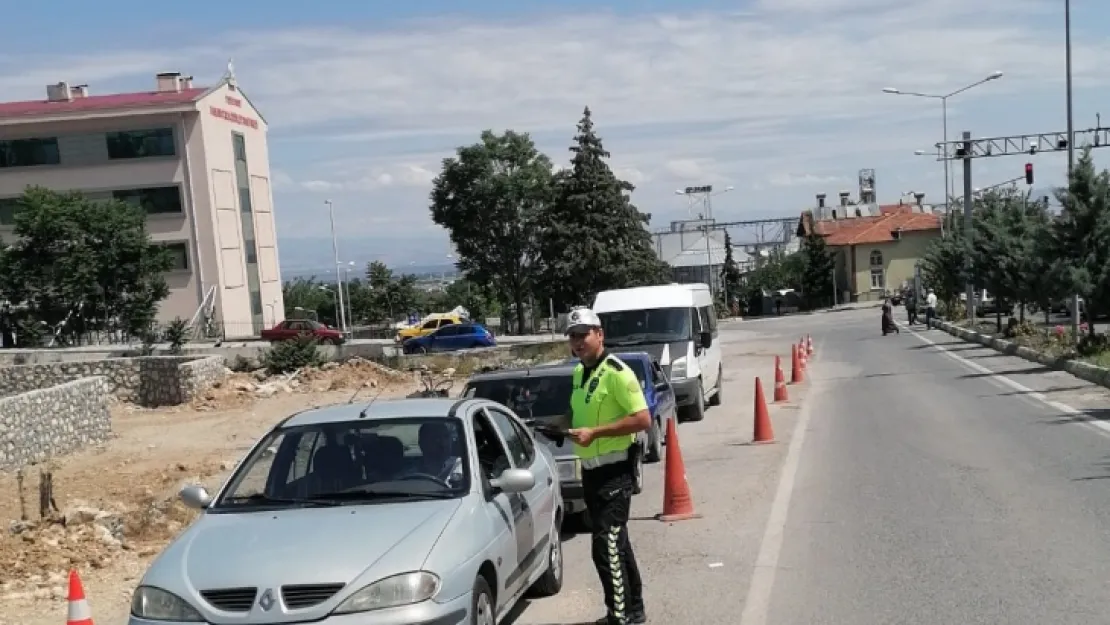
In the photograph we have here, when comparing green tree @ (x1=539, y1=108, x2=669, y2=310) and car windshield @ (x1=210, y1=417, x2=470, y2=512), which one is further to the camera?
green tree @ (x1=539, y1=108, x2=669, y2=310)

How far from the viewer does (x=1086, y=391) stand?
69.2 ft

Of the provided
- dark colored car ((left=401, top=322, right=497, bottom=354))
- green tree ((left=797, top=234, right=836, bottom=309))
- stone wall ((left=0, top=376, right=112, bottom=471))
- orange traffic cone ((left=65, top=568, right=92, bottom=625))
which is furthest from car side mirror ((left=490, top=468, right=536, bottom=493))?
green tree ((left=797, top=234, right=836, bottom=309))

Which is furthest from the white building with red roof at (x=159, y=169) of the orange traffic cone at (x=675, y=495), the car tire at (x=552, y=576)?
the car tire at (x=552, y=576)

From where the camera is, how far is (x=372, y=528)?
6.02m

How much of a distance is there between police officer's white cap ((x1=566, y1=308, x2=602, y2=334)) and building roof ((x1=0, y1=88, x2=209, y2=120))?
5769 cm

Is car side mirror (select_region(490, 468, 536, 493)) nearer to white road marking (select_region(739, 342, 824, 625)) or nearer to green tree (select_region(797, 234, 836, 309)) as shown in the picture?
white road marking (select_region(739, 342, 824, 625))

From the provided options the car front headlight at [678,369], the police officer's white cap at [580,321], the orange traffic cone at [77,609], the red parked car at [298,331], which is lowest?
the red parked car at [298,331]

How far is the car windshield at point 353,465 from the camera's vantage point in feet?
21.9

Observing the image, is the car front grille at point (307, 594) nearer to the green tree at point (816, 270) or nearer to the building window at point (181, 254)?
the building window at point (181, 254)

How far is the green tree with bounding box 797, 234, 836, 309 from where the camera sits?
104 m

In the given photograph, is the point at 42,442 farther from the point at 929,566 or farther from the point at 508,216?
the point at 508,216

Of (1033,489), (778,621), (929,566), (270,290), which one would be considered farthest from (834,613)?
(270,290)

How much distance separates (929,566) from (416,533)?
13.4 feet

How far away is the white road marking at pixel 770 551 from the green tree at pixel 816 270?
91022mm
